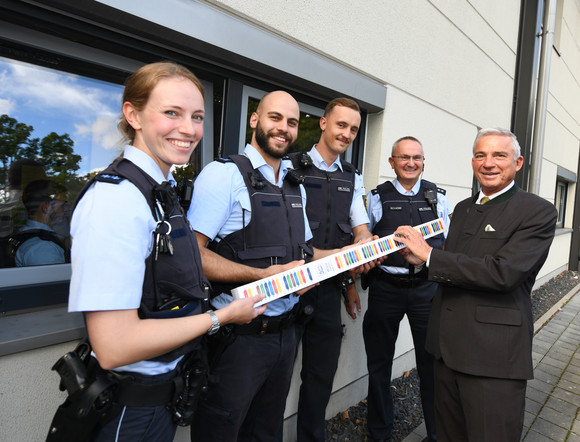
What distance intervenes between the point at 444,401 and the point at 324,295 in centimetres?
90

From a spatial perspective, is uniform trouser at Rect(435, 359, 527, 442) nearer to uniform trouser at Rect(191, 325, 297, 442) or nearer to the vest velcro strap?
uniform trouser at Rect(191, 325, 297, 442)

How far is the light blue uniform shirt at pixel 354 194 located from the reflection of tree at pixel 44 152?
56.1 inches

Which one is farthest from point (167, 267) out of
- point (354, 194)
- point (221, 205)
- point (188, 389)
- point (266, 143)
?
point (354, 194)

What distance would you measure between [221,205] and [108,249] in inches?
28.7

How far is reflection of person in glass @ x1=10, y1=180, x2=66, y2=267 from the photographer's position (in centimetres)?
165

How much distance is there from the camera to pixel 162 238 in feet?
3.50

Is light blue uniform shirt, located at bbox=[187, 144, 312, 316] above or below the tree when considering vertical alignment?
below

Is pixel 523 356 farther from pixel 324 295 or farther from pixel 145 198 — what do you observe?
pixel 145 198

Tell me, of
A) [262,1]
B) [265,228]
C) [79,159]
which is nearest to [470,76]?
[262,1]

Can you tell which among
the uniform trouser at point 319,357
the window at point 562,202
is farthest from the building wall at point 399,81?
the window at point 562,202

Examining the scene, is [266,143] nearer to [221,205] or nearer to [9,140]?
[221,205]

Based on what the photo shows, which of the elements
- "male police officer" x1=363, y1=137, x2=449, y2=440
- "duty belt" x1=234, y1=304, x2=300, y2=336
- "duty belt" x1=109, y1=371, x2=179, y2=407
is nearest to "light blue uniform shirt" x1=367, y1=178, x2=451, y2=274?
"male police officer" x1=363, y1=137, x2=449, y2=440

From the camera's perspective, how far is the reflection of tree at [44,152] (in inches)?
63.2

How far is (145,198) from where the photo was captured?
1062mm
